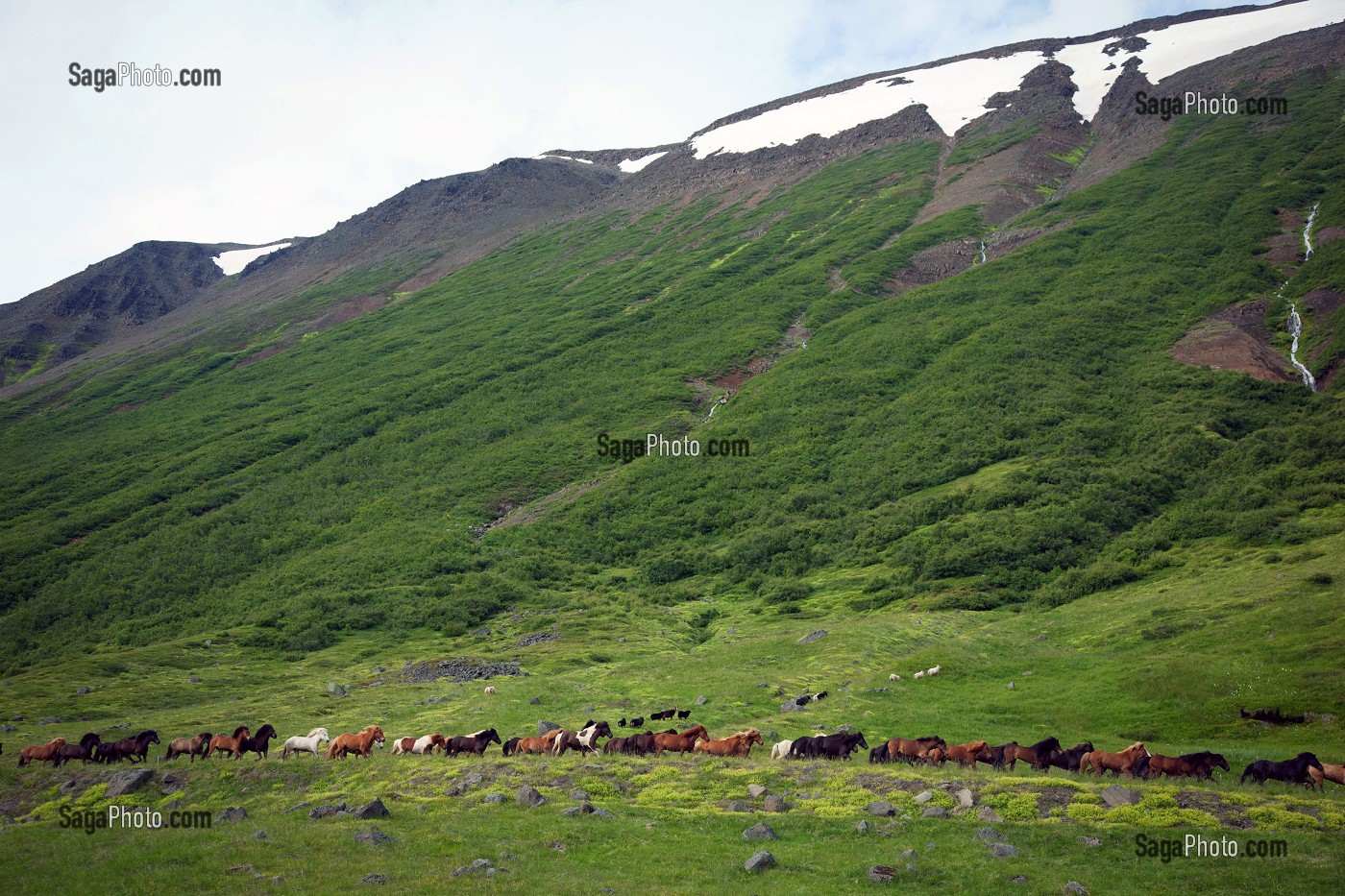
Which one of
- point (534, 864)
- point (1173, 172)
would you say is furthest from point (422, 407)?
point (1173, 172)

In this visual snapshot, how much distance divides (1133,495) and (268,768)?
62.4 metres

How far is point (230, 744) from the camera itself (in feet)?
95.2

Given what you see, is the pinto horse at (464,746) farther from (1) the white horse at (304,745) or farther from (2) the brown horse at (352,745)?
(1) the white horse at (304,745)

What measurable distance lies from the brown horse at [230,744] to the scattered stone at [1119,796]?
2754 centimetres

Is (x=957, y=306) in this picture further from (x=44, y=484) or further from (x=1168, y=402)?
(x=44, y=484)

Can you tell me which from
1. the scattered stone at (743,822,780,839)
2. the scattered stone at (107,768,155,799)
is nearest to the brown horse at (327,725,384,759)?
the scattered stone at (107,768,155,799)

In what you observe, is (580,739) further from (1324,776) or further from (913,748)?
(1324,776)

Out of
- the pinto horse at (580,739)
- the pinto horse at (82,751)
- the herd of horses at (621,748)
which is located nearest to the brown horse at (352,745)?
the herd of horses at (621,748)

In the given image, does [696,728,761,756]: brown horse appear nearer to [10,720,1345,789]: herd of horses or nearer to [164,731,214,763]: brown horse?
[10,720,1345,789]: herd of horses

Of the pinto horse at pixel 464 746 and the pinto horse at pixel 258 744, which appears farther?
the pinto horse at pixel 464 746

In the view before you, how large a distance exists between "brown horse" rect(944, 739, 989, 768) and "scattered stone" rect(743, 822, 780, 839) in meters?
8.98

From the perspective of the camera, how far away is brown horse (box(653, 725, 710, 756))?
28.6 metres

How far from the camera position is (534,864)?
60.7ft

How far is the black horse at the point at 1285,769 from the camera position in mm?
22094
